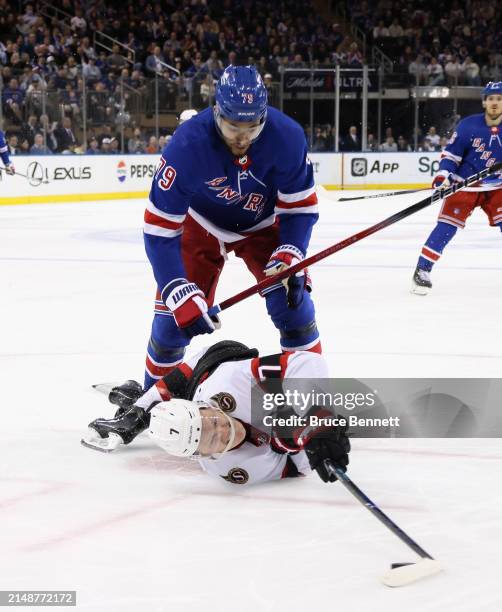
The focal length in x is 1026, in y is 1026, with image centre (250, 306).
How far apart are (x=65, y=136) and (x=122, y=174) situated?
106cm

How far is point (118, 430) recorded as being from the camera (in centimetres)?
296

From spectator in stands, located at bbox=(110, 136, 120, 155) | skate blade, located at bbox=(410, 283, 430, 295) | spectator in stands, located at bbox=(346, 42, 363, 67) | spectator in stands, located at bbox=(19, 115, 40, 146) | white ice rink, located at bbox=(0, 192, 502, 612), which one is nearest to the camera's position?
white ice rink, located at bbox=(0, 192, 502, 612)

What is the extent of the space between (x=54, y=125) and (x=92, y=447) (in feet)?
36.5

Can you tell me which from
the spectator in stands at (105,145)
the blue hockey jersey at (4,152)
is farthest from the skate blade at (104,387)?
the spectator in stands at (105,145)

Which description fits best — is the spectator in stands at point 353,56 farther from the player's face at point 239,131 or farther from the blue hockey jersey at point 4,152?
the player's face at point 239,131

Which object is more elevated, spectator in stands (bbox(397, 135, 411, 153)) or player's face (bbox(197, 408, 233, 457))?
player's face (bbox(197, 408, 233, 457))

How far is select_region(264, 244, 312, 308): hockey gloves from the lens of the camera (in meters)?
3.10

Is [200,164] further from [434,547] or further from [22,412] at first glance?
[434,547]

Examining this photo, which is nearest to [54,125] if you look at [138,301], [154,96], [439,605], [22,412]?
[154,96]

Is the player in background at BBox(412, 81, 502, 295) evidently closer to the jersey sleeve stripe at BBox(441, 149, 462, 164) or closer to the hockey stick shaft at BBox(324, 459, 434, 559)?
the jersey sleeve stripe at BBox(441, 149, 462, 164)

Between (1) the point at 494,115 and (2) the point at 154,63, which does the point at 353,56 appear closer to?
(2) the point at 154,63

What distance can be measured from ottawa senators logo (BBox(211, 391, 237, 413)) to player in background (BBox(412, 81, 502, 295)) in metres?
4.11

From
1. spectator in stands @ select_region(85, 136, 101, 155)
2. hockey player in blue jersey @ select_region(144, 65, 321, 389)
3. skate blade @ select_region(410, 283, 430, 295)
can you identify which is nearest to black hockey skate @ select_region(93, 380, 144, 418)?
hockey player in blue jersey @ select_region(144, 65, 321, 389)

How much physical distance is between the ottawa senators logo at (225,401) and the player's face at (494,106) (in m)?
4.56
